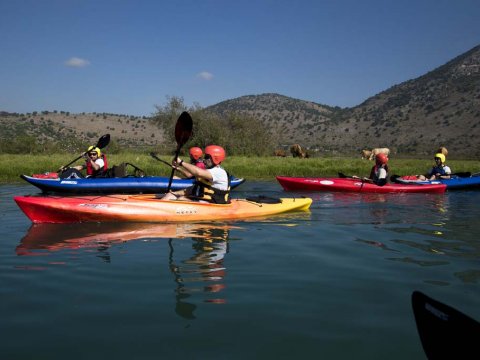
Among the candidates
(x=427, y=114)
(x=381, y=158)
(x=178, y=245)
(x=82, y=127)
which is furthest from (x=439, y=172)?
(x=82, y=127)

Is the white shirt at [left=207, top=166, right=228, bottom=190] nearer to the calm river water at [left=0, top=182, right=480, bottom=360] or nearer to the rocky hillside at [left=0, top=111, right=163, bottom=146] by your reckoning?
the calm river water at [left=0, top=182, right=480, bottom=360]

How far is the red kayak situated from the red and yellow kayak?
20.5 ft

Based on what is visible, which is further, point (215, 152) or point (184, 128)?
point (184, 128)

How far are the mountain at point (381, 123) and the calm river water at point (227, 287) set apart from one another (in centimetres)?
3937

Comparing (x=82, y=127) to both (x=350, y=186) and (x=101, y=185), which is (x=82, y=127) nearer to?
(x=101, y=185)

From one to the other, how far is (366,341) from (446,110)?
6220 cm

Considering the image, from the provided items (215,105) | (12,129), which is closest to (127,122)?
(12,129)

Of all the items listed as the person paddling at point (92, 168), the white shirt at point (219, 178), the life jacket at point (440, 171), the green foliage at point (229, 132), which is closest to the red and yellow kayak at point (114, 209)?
the white shirt at point (219, 178)

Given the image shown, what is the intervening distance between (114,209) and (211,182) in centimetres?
191

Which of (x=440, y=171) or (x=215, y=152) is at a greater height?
(x=215, y=152)

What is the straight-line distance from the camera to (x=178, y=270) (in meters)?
5.70

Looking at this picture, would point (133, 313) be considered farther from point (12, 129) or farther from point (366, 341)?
point (12, 129)

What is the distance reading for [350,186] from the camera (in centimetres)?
1478

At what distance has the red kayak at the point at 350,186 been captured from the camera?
14.8m
